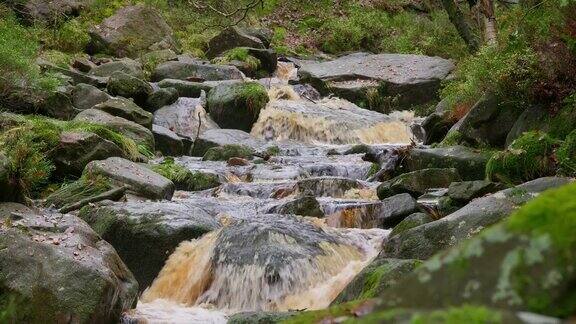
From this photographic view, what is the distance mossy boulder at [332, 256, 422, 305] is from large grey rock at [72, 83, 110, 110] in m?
10.3

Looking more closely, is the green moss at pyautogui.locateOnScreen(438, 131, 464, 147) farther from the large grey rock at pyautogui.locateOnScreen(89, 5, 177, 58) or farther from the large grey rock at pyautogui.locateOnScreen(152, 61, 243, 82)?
the large grey rock at pyautogui.locateOnScreen(89, 5, 177, 58)

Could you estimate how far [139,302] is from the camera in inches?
251

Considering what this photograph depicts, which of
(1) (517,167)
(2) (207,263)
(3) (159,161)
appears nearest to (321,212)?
(2) (207,263)

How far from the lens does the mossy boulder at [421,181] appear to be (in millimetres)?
8422

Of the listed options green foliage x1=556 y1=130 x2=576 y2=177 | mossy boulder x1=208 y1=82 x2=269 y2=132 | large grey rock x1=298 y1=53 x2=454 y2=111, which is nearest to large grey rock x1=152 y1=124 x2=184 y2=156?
mossy boulder x1=208 y1=82 x2=269 y2=132

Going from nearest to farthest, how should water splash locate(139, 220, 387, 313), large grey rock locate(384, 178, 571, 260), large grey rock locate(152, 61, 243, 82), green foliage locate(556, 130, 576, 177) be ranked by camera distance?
large grey rock locate(384, 178, 571, 260)
water splash locate(139, 220, 387, 313)
green foliage locate(556, 130, 576, 177)
large grey rock locate(152, 61, 243, 82)

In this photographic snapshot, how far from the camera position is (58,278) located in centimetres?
492

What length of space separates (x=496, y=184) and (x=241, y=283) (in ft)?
10.6

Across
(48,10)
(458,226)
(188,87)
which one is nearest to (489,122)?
(458,226)

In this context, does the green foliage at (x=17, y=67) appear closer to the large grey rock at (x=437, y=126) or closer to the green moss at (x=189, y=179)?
the green moss at (x=189, y=179)

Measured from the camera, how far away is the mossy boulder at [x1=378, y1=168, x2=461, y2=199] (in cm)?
842

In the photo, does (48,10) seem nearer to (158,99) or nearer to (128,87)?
(128,87)

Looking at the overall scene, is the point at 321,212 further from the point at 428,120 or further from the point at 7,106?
the point at 7,106

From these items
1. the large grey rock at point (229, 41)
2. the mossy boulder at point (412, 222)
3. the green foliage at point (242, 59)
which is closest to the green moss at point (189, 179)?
the mossy boulder at point (412, 222)
